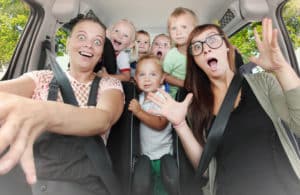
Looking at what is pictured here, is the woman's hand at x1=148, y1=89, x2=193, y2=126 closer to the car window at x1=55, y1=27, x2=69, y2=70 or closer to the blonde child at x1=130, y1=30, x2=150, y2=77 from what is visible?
the car window at x1=55, y1=27, x2=69, y2=70

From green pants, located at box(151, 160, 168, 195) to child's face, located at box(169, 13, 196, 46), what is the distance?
557 millimetres

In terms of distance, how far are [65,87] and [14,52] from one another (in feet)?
1.89

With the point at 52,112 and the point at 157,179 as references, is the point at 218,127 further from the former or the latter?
the point at 52,112

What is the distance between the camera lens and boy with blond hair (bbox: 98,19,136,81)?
1.58 meters

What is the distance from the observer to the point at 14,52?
1.49 metres

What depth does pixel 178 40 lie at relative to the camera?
1.51m

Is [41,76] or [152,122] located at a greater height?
[41,76]

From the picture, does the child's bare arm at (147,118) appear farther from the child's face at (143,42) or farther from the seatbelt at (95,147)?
the child's face at (143,42)

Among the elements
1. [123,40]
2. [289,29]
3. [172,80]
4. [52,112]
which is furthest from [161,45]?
[52,112]

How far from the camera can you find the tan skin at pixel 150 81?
1260 mm

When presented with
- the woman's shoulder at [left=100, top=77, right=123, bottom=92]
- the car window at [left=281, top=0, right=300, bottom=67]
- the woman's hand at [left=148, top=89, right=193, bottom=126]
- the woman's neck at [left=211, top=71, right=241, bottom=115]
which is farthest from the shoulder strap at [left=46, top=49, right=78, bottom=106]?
the car window at [left=281, top=0, right=300, bottom=67]

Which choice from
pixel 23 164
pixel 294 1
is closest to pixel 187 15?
pixel 294 1

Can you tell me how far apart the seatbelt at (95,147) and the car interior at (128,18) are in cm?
18

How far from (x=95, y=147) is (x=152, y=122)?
316mm
